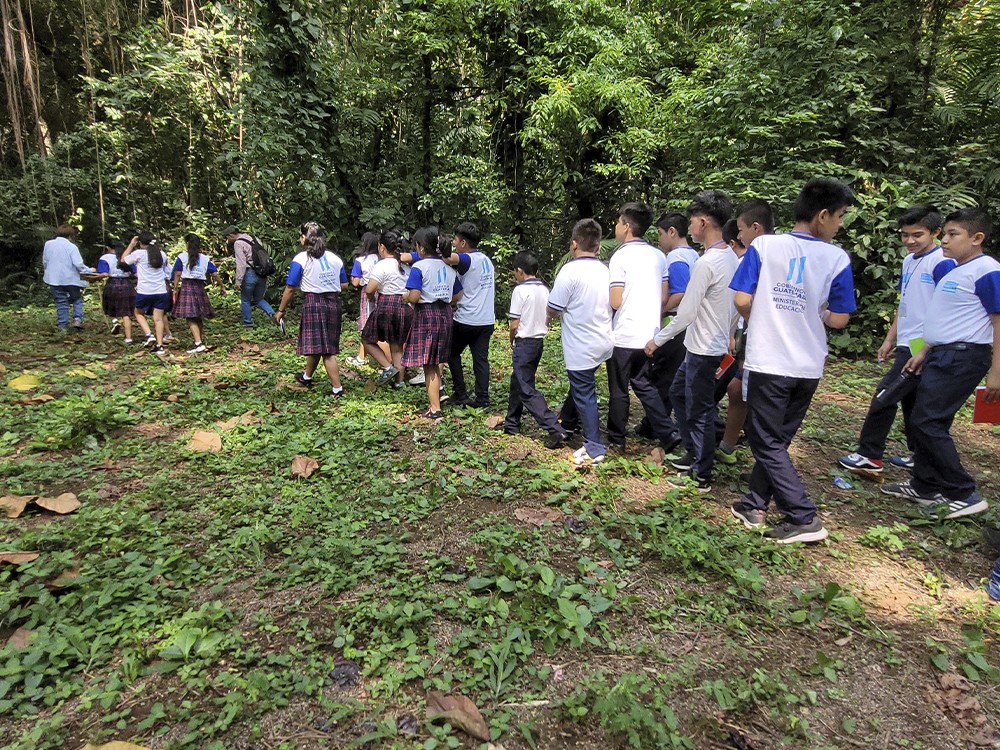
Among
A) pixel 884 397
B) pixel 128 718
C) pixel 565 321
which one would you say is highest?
pixel 565 321

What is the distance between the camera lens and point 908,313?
4.31m

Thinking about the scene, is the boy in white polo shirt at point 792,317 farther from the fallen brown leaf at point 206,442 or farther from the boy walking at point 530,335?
the fallen brown leaf at point 206,442

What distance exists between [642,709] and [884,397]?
11.2 feet

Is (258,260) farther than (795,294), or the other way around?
(258,260)

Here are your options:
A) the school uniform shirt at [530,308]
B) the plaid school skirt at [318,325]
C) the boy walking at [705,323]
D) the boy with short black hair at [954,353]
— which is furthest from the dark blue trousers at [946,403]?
the plaid school skirt at [318,325]

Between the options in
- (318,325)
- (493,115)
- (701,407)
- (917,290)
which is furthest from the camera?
(493,115)

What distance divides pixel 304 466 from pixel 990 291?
4.71 meters

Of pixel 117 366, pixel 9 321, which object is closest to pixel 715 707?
pixel 117 366

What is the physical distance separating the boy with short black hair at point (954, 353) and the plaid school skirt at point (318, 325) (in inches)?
207

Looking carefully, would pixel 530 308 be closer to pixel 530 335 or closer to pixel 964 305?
pixel 530 335

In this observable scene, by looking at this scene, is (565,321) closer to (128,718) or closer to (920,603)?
(920,603)

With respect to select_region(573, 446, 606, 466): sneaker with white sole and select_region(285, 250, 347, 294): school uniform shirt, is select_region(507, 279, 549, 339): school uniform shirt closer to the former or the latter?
select_region(573, 446, 606, 466): sneaker with white sole

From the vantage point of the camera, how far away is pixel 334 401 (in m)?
6.16

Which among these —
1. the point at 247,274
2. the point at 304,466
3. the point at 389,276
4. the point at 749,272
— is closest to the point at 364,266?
the point at 389,276
